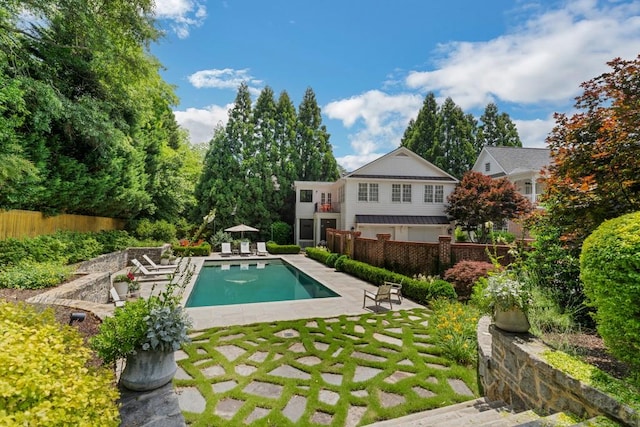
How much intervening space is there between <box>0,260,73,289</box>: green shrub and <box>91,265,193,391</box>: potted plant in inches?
215

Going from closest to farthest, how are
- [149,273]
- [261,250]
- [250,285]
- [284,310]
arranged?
[284,310] < [149,273] < [250,285] < [261,250]

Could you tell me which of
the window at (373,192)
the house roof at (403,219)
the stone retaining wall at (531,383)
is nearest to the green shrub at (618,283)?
the stone retaining wall at (531,383)

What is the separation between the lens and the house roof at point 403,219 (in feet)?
71.5

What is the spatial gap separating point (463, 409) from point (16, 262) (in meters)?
11.3

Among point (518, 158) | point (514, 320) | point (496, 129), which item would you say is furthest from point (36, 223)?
point (496, 129)

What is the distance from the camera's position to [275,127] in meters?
30.6

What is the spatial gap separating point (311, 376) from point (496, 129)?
43.5m

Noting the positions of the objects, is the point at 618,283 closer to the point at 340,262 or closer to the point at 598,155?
the point at 598,155

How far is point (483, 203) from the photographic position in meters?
20.0

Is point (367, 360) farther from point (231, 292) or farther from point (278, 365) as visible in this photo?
point (231, 292)

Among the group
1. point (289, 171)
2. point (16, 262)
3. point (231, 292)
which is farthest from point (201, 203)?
point (16, 262)

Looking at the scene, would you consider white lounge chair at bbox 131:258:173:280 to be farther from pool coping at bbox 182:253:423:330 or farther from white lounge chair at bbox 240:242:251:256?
white lounge chair at bbox 240:242:251:256

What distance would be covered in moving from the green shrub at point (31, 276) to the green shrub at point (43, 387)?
642 centimetres

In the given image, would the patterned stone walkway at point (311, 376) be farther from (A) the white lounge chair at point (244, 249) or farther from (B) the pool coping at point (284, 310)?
(A) the white lounge chair at point (244, 249)
